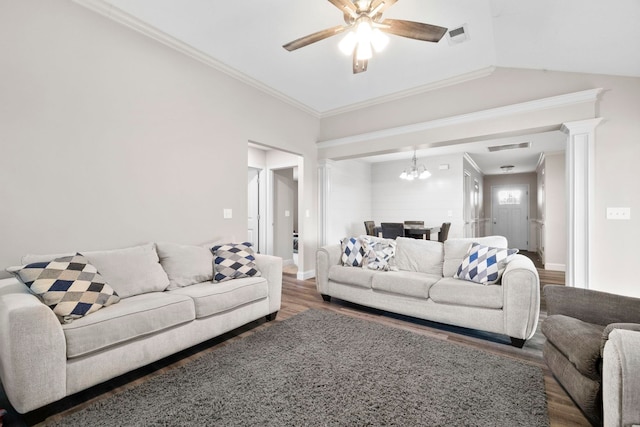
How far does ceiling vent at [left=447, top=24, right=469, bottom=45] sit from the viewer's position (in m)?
2.68

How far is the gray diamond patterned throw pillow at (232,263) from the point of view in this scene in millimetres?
2775

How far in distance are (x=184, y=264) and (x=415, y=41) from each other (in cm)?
Answer: 319

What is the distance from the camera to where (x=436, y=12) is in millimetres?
2459

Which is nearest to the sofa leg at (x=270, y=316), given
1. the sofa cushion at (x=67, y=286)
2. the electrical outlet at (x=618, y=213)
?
the sofa cushion at (x=67, y=286)

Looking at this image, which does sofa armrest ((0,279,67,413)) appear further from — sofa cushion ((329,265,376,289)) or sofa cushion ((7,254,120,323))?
sofa cushion ((329,265,376,289))

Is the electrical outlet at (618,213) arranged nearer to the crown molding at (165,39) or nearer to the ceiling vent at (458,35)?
the ceiling vent at (458,35)

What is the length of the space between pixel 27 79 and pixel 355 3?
2511 mm

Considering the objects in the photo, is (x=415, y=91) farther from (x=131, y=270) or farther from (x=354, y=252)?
(x=131, y=270)

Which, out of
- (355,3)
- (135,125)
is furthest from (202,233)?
(355,3)

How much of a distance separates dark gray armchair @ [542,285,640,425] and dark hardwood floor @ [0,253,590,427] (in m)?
0.16

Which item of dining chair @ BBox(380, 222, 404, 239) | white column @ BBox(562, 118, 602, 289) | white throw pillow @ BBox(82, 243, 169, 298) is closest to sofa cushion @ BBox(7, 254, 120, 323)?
white throw pillow @ BBox(82, 243, 169, 298)

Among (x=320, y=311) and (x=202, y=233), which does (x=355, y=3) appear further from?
(x=320, y=311)

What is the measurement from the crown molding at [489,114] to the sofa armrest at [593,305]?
7.48 feet

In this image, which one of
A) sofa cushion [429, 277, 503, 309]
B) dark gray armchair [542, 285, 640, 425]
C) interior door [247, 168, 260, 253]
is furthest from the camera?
interior door [247, 168, 260, 253]
